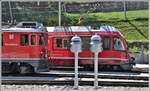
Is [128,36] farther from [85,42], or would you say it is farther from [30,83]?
[30,83]

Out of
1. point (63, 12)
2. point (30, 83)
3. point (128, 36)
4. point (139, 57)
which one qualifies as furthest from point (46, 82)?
point (63, 12)

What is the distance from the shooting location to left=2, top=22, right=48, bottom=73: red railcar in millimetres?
20109

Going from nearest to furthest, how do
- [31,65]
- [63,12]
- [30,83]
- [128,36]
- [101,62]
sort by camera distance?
[30,83] < [31,65] < [101,62] < [128,36] < [63,12]

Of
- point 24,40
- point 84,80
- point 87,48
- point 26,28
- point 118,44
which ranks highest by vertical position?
point 26,28

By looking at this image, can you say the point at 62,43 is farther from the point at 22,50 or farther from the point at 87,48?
the point at 22,50

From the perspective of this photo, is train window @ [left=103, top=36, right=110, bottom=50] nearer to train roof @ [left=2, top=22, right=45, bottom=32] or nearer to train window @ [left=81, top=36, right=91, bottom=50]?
train window @ [left=81, top=36, right=91, bottom=50]

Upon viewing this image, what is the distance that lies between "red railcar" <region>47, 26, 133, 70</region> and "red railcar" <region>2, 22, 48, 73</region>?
4.73ft

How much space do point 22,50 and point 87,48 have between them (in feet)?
11.3

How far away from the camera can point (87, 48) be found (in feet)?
72.7

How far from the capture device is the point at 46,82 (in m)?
17.0

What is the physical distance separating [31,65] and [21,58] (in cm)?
54

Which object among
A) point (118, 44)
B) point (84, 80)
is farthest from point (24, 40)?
point (118, 44)

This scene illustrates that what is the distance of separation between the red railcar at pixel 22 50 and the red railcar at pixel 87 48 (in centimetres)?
144

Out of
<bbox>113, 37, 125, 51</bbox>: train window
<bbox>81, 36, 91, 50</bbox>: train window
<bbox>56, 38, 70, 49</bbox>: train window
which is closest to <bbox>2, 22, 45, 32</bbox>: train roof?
<bbox>56, 38, 70, 49</bbox>: train window
